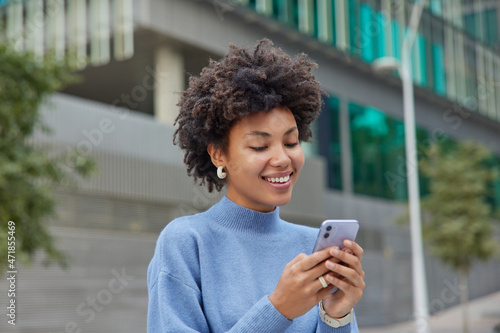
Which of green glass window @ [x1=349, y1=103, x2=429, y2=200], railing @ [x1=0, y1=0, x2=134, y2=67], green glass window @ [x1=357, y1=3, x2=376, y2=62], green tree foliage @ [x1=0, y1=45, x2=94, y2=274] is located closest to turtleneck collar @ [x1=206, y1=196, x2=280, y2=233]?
green tree foliage @ [x1=0, y1=45, x2=94, y2=274]

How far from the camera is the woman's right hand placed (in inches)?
64.7

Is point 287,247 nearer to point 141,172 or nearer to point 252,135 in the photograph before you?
point 252,135

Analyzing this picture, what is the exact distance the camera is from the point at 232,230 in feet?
6.40

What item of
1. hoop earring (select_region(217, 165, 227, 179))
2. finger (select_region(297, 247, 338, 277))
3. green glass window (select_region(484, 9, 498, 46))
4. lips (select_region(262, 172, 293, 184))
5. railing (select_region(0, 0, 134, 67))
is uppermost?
green glass window (select_region(484, 9, 498, 46))

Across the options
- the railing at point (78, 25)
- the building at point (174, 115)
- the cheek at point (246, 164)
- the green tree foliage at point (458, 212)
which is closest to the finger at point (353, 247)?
the cheek at point (246, 164)

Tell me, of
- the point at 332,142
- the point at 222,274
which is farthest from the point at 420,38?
the point at 222,274

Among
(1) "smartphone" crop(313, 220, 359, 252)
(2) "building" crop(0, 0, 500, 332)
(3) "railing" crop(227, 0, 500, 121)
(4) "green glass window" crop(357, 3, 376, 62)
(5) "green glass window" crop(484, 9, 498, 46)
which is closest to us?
(1) "smartphone" crop(313, 220, 359, 252)

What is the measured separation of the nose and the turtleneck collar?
0.18 m

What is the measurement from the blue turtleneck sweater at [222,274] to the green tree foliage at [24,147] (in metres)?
6.99

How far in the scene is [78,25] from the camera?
15.1 m

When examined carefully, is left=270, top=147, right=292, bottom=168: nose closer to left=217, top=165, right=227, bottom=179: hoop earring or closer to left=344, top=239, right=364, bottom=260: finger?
left=217, top=165, right=227, bottom=179: hoop earring

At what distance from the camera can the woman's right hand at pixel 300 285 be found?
1.64 m

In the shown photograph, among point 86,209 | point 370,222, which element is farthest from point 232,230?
point 370,222

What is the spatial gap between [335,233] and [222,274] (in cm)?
37
